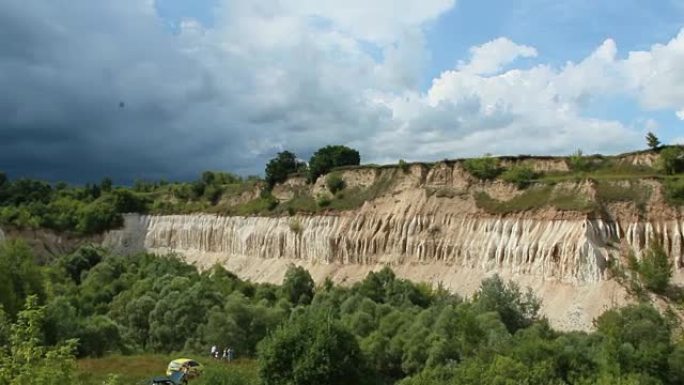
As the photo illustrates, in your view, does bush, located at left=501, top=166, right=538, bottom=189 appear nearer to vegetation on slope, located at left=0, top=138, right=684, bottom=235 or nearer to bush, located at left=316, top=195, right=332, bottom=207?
vegetation on slope, located at left=0, top=138, right=684, bottom=235

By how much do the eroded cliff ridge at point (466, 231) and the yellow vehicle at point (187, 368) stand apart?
23.9 metres

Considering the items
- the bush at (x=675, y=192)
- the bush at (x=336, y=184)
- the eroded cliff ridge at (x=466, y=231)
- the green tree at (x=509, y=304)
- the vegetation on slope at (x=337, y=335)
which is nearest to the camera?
the vegetation on slope at (x=337, y=335)

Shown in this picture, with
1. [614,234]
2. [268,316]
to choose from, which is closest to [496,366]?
[268,316]

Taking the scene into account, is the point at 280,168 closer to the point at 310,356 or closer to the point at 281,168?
the point at 281,168

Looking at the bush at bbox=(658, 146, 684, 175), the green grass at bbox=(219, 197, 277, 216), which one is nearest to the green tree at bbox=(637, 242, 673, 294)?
the bush at bbox=(658, 146, 684, 175)

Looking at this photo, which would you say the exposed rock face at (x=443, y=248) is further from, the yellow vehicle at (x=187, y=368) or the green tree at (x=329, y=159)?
the yellow vehicle at (x=187, y=368)

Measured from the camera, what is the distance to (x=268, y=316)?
155 feet

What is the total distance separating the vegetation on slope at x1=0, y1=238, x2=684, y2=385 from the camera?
97.1 ft

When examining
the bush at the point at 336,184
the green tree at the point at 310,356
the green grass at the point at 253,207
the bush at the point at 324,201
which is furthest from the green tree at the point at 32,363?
the green grass at the point at 253,207

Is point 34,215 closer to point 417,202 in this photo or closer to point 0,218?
point 0,218

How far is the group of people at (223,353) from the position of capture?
4156cm

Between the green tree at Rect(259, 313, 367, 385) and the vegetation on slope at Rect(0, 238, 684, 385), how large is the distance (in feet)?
0.16

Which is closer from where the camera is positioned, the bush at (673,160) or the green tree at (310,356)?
the green tree at (310,356)

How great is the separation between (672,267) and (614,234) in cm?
458
